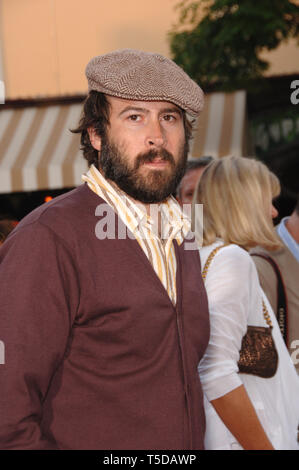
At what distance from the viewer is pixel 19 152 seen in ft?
21.5

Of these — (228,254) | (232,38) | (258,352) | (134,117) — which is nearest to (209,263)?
(228,254)

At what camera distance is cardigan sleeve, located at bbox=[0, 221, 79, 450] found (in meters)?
1.16

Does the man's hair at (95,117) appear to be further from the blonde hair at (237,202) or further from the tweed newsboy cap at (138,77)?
the blonde hair at (237,202)

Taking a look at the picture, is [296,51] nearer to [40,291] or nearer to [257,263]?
[257,263]

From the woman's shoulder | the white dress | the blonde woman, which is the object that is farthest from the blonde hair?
the white dress

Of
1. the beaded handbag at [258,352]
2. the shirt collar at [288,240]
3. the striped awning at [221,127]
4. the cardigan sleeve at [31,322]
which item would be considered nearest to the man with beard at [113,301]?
the cardigan sleeve at [31,322]

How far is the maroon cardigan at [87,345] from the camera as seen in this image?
119 cm

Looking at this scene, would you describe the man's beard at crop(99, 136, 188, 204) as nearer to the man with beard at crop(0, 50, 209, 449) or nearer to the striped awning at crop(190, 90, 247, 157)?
the man with beard at crop(0, 50, 209, 449)

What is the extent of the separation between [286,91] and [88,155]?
6142mm

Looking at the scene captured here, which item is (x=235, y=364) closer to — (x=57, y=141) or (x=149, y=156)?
(x=149, y=156)

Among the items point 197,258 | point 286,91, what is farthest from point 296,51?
point 197,258

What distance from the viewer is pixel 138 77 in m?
1.52

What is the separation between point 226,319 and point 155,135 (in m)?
0.64

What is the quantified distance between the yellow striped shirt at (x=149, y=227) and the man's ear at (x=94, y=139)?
13 centimetres
